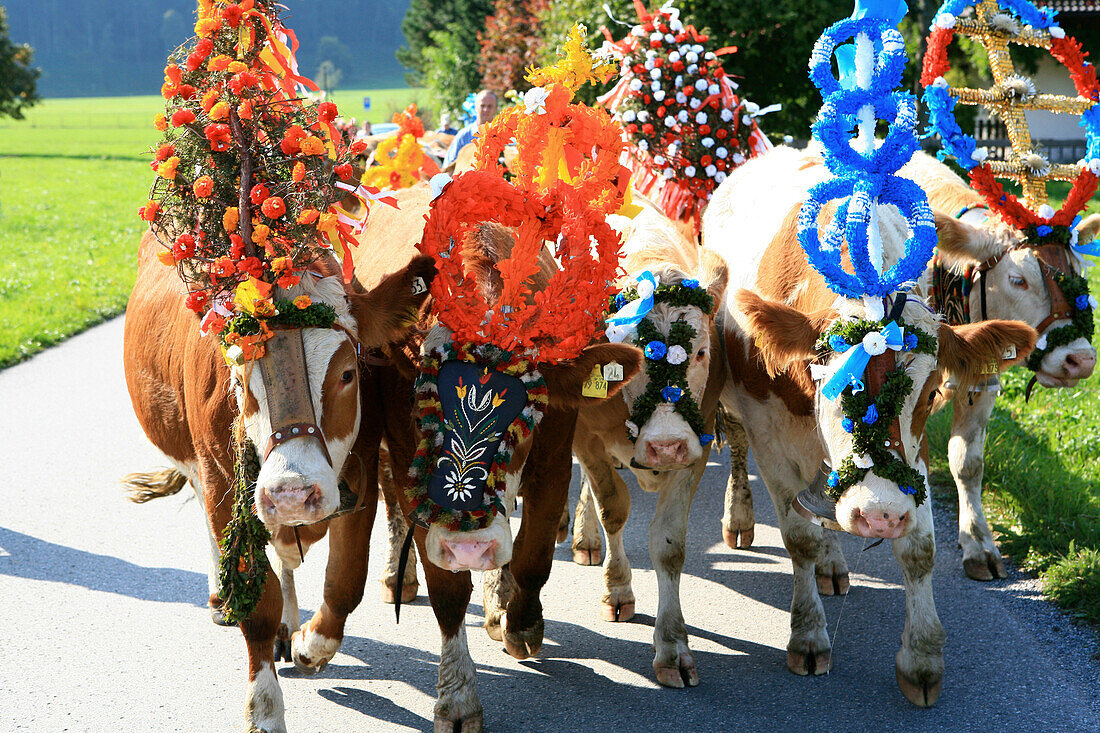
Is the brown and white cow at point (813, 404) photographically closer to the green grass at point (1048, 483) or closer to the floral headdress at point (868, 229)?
the floral headdress at point (868, 229)

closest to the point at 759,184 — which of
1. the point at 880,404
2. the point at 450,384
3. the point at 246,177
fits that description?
the point at 880,404

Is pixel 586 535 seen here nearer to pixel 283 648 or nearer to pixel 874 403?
pixel 283 648

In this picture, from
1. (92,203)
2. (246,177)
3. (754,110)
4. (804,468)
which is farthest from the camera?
(92,203)

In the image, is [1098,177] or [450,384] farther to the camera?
[1098,177]

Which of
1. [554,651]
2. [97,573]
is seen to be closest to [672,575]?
[554,651]

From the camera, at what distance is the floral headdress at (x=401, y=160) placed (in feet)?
22.5

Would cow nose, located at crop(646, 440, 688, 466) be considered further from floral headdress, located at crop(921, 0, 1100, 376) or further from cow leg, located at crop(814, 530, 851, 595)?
floral headdress, located at crop(921, 0, 1100, 376)

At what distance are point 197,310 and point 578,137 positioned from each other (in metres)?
1.97

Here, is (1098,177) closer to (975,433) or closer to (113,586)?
(975,433)

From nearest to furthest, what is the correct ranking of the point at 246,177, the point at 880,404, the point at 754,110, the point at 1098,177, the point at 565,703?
the point at 246,177
the point at 880,404
the point at 565,703
the point at 1098,177
the point at 754,110

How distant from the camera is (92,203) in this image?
24.7 meters

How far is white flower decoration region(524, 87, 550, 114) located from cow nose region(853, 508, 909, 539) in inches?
93.6

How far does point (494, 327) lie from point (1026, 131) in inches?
141

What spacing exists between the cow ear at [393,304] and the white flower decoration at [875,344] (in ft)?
5.48
